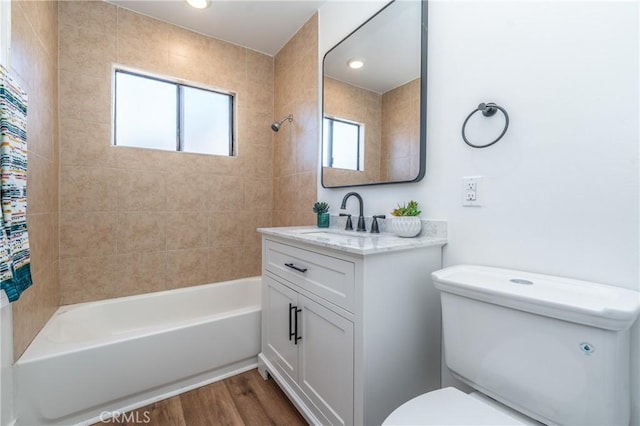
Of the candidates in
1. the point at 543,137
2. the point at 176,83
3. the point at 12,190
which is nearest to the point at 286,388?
the point at 12,190

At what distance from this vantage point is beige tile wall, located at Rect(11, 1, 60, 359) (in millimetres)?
1246

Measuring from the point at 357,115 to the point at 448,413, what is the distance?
1.46 m

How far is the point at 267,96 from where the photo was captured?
102 inches


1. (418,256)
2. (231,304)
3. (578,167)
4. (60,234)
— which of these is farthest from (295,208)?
(578,167)

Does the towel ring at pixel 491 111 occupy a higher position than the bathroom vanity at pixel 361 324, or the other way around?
the towel ring at pixel 491 111

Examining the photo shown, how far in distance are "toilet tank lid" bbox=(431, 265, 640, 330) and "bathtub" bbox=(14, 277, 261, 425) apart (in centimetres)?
133

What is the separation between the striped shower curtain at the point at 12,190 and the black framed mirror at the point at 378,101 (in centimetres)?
149

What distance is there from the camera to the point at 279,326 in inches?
58.9

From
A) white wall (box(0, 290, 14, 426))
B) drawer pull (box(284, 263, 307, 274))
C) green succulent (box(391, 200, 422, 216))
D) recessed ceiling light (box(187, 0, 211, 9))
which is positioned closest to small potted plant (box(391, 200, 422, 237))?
green succulent (box(391, 200, 422, 216))

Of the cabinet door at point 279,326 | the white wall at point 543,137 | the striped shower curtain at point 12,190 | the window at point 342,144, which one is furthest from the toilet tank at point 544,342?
the striped shower curtain at point 12,190

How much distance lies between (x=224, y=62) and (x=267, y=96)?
450 millimetres

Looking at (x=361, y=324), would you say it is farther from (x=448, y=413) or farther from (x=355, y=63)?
(x=355, y=63)

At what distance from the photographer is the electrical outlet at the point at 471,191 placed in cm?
108

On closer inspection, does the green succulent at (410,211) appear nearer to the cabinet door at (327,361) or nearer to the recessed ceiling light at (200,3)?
the cabinet door at (327,361)
